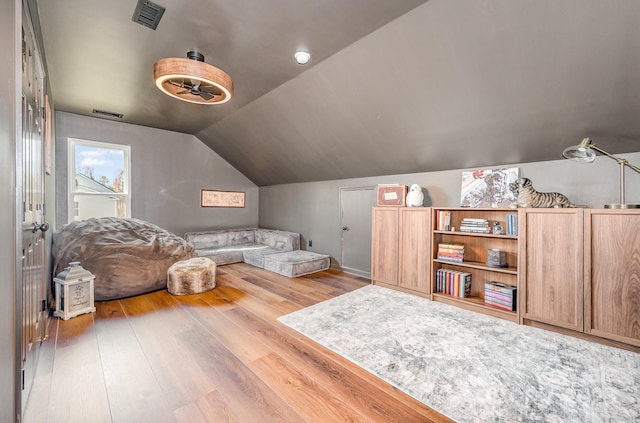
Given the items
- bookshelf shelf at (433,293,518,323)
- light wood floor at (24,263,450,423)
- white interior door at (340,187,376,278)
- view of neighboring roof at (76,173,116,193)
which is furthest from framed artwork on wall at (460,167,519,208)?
view of neighboring roof at (76,173,116,193)

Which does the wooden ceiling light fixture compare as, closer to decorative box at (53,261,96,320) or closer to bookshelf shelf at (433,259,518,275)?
decorative box at (53,261,96,320)

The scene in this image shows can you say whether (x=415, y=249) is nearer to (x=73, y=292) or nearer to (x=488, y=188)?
(x=488, y=188)

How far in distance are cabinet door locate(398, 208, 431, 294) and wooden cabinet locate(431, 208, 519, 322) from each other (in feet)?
0.29

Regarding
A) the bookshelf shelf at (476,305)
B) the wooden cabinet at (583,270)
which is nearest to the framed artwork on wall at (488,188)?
the wooden cabinet at (583,270)

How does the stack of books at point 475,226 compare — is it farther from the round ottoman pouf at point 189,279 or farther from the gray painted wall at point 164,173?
the gray painted wall at point 164,173

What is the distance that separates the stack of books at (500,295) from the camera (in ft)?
9.61

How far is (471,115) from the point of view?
2865 mm

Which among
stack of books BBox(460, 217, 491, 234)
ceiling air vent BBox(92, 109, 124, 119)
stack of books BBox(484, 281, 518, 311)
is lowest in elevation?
stack of books BBox(484, 281, 518, 311)

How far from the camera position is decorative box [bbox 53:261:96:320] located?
2836 mm

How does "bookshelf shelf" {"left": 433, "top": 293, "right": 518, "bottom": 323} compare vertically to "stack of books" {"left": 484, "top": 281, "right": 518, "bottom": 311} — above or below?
below

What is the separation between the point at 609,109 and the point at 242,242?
634 centimetres

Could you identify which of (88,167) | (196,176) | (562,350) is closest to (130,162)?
(88,167)

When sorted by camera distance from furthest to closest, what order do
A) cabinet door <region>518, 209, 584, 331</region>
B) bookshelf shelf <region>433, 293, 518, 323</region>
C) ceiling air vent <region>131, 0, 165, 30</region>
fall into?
bookshelf shelf <region>433, 293, 518, 323</region> < cabinet door <region>518, 209, 584, 331</region> < ceiling air vent <region>131, 0, 165, 30</region>

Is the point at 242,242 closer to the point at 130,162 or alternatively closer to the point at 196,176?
the point at 196,176
